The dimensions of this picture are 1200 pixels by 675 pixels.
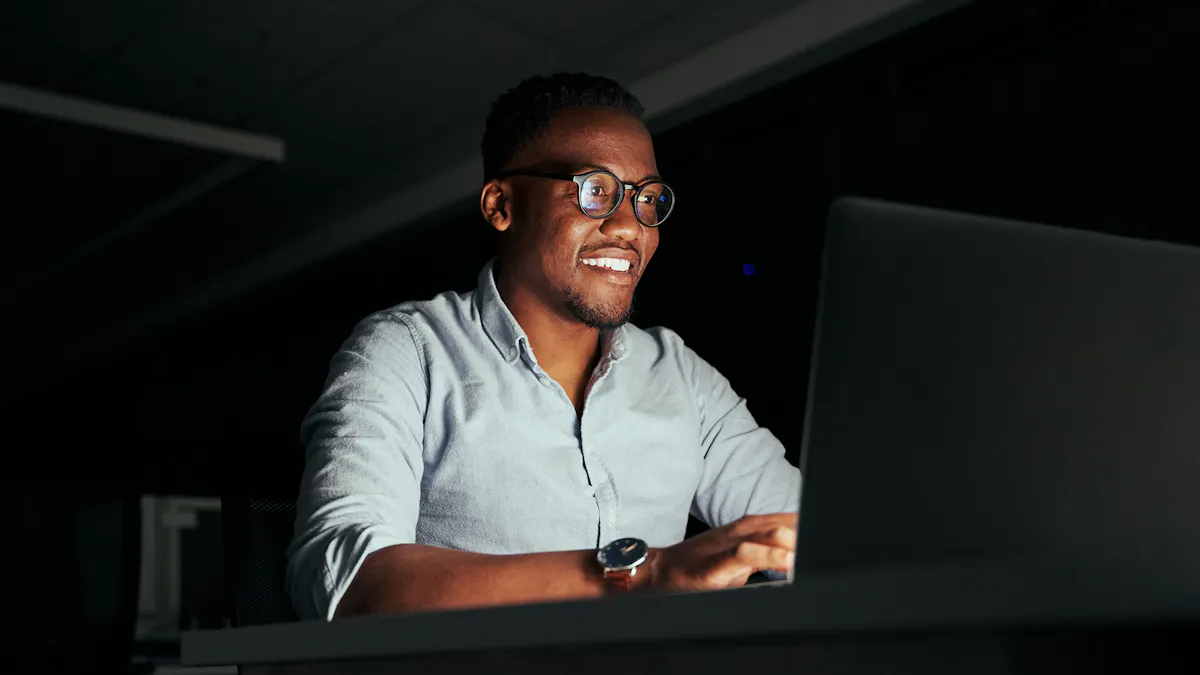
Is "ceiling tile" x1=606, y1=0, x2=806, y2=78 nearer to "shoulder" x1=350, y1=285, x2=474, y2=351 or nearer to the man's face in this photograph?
the man's face

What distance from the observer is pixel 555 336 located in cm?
166

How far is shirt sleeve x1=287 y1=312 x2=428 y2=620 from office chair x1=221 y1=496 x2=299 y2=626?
2.5 inches

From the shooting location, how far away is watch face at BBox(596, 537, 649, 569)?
82 cm

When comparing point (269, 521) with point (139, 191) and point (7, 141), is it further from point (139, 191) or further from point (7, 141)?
point (139, 191)

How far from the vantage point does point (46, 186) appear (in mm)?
4770

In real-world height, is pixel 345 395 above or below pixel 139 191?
below

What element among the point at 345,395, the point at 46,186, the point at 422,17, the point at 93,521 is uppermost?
the point at 422,17

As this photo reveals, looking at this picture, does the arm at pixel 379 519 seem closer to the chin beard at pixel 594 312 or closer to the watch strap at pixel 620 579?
the watch strap at pixel 620 579

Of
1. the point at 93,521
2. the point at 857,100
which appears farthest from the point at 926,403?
the point at 857,100

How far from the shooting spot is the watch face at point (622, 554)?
0.82 metres

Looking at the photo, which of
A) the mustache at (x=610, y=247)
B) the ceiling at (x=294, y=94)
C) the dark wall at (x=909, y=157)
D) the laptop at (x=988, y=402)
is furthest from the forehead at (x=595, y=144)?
the ceiling at (x=294, y=94)

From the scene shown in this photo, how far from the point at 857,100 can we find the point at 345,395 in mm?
2540

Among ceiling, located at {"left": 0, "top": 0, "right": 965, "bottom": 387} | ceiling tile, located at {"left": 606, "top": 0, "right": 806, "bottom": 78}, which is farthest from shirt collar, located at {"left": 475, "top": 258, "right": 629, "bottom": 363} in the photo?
ceiling tile, located at {"left": 606, "top": 0, "right": 806, "bottom": 78}

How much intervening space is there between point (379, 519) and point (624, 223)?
69 cm
